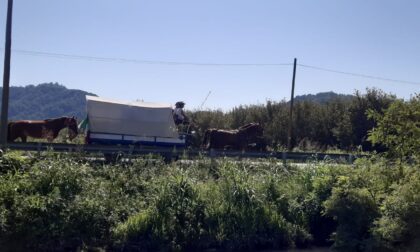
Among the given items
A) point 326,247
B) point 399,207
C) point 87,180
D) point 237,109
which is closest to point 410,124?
point 399,207

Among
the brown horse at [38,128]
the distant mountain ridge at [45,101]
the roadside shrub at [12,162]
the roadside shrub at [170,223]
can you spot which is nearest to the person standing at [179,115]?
the brown horse at [38,128]

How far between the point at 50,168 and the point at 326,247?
6.68 m

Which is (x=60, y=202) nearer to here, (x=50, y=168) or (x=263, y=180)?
(x=50, y=168)

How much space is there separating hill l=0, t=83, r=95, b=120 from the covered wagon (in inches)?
2382

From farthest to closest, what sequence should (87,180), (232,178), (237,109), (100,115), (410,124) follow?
1. (237,109)
2. (100,115)
3. (232,178)
4. (87,180)
5. (410,124)

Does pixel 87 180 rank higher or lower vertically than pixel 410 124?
lower

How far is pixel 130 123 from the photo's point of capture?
26.3 meters

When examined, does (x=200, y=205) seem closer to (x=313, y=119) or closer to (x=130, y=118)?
(x=130, y=118)

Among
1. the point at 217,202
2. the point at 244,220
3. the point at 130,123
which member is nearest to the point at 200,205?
the point at 217,202

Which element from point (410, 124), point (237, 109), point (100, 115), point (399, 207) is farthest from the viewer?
point (237, 109)

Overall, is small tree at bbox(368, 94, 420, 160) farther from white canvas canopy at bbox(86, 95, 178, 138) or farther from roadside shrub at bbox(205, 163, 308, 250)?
white canvas canopy at bbox(86, 95, 178, 138)

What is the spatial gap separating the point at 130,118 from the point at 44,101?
8107 cm

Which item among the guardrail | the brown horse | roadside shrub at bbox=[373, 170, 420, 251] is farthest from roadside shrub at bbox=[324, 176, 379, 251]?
the brown horse

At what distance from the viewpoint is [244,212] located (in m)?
13.0
